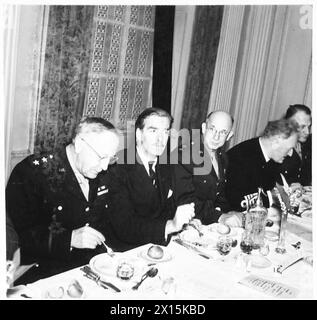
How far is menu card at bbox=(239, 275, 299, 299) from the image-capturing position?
4.35 ft

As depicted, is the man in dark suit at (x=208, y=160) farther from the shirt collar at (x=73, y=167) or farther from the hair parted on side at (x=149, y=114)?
the shirt collar at (x=73, y=167)

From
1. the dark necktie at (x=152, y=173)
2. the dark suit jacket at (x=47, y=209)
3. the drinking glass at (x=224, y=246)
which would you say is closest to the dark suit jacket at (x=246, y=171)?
the dark necktie at (x=152, y=173)

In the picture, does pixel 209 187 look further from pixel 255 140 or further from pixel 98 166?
pixel 98 166

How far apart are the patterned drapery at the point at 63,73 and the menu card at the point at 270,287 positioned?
165cm

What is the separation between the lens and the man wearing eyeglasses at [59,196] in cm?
162

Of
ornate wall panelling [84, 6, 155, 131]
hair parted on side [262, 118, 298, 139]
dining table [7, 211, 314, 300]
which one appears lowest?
dining table [7, 211, 314, 300]

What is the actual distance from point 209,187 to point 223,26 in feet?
6.66

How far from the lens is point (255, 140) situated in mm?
2748

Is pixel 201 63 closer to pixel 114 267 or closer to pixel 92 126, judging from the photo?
pixel 92 126

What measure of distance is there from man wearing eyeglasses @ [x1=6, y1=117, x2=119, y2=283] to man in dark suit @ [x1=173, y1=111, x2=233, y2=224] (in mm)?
741

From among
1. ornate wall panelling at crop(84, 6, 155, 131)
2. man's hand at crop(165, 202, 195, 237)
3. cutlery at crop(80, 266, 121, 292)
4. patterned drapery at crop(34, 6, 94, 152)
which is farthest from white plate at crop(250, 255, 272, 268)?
ornate wall panelling at crop(84, 6, 155, 131)

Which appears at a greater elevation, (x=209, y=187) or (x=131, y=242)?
(x=209, y=187)

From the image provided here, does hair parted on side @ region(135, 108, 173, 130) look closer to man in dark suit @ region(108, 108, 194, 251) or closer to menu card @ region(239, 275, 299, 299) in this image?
man in dark suit @ region(108, 108, 194, 251)
